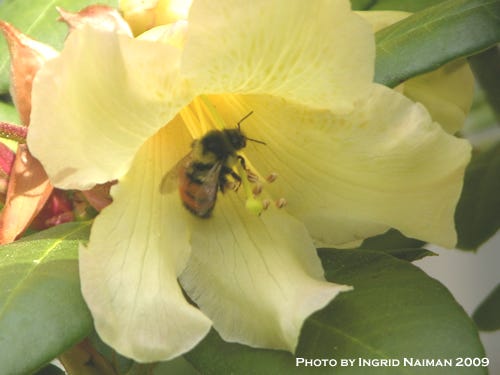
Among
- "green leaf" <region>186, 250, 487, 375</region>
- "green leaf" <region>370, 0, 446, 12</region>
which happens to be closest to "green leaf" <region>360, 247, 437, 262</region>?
"green leaf" <region>186, 250, 487, 375</region>

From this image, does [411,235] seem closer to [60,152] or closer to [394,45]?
[394,45]

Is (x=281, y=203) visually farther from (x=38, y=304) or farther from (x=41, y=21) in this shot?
(x=41, y=21)

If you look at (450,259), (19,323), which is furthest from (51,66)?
(450,259)

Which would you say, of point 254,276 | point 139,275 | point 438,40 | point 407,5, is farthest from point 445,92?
point 139,275

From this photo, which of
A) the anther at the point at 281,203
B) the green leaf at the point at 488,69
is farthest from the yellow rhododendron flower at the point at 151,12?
the green leaf at the point at 488,69

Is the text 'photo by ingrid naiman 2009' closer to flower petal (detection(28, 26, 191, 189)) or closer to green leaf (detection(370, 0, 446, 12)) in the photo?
flower petal (detection(28, 26, 191, 189))

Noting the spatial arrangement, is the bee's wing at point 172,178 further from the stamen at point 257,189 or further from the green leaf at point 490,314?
the green leaf at point 490,314
